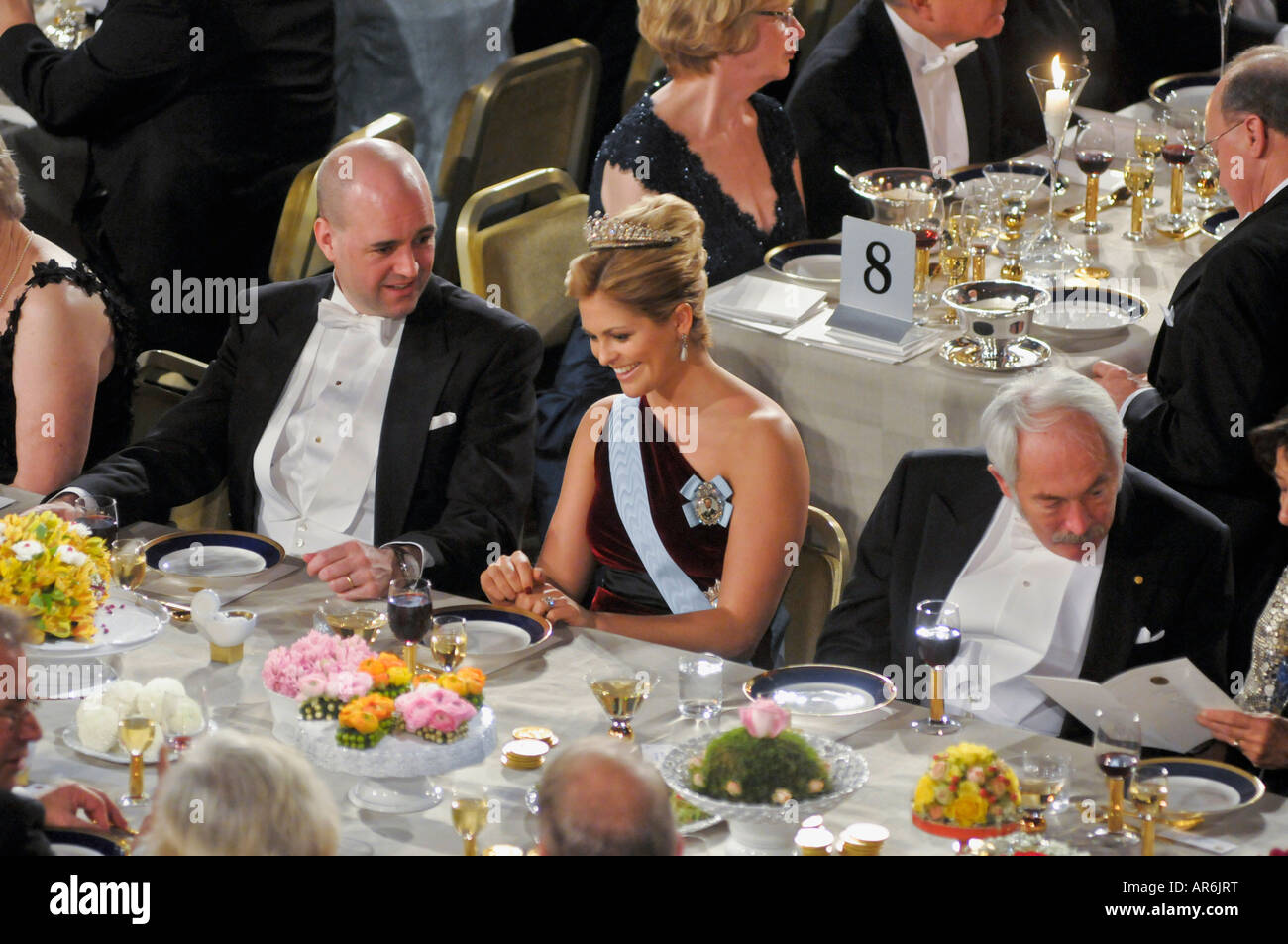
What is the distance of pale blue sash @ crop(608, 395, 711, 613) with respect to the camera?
3.65m

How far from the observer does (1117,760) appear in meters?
2.61

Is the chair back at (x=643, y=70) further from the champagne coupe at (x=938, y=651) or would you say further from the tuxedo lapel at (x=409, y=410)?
the champagne coupe at (x=938, y=651)

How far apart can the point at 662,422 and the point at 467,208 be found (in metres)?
1.17

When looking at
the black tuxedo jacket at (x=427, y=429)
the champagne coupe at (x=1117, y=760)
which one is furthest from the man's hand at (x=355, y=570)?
the champagne coupe at (x=1117, y=760)

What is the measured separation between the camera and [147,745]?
2688 mm

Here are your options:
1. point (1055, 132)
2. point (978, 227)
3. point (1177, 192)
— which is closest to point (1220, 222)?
point (1177, 192)

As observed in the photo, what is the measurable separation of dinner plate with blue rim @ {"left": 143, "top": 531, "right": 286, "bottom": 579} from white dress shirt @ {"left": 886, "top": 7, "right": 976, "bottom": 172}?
239cm

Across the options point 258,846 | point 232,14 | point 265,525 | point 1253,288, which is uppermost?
point 232,14

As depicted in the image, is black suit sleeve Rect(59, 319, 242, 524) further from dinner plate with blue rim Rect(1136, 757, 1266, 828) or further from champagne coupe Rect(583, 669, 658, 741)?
dinner plate with blue rim Rect(1136, 757, 1266, 828)

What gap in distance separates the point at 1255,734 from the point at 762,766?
0.79 metres

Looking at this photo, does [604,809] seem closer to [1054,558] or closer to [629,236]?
[1054,558]

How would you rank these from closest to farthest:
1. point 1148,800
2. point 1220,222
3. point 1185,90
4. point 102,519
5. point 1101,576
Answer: point 1148,800
point 1101,576
point 102,519
point 1220,222
point 1185,90
